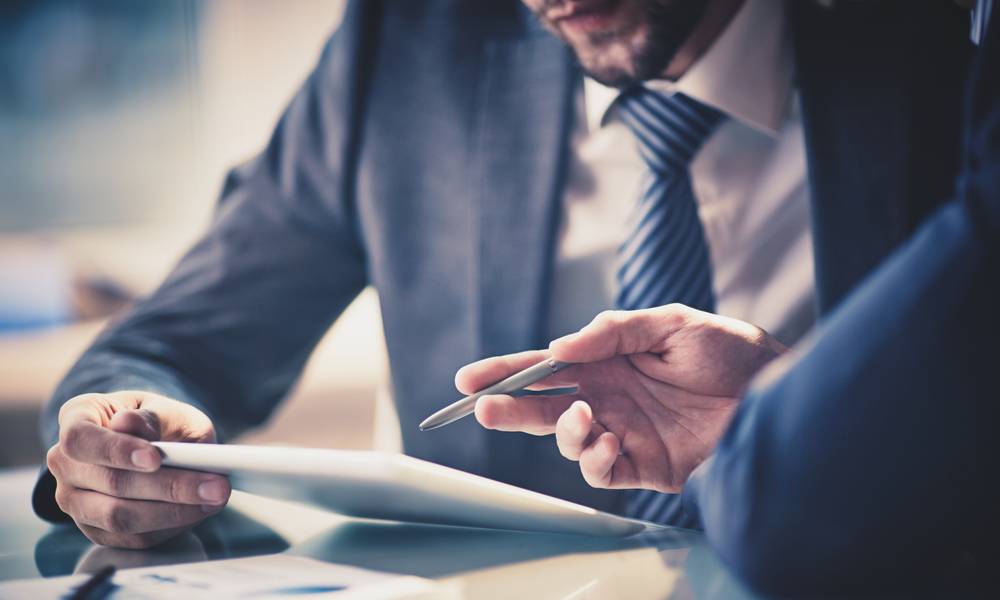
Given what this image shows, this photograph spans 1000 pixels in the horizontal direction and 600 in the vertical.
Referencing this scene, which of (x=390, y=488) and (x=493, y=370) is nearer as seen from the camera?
(x=390, y=488)

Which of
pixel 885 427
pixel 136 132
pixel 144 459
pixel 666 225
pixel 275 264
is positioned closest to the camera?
pixel 885 427

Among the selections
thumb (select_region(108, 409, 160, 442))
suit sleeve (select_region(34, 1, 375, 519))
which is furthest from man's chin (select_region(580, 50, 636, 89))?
thumb (select_region(108, 409, 160, 442))

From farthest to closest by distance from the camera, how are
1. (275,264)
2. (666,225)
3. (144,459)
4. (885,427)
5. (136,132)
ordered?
(136,132) → (275,264) → (666,225) → (144,459) → (885,427)

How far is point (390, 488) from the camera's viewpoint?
42 cm

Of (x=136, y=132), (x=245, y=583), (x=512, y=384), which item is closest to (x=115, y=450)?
(x=245, y=583)

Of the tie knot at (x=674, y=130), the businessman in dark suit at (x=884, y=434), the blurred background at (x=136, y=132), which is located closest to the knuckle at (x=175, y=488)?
the businessman in dark suit at (x=884, y=434)

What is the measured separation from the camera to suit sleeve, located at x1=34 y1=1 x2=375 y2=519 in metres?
0.87

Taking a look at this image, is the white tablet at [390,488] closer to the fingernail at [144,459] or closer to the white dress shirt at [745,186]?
the fingernail at [144,459]

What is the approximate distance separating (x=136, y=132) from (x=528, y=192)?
1626 millimetres

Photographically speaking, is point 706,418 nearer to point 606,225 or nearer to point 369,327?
point 606,225

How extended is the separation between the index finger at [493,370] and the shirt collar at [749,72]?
0.37m

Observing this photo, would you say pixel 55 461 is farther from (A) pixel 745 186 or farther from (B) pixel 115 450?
(A) pixel 745 186

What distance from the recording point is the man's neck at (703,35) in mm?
806

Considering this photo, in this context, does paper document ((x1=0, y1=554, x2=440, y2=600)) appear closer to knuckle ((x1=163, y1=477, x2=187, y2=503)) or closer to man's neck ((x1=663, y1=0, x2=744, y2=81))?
knuckle ((x1=163, y1=477, x2=187, y2=503))
